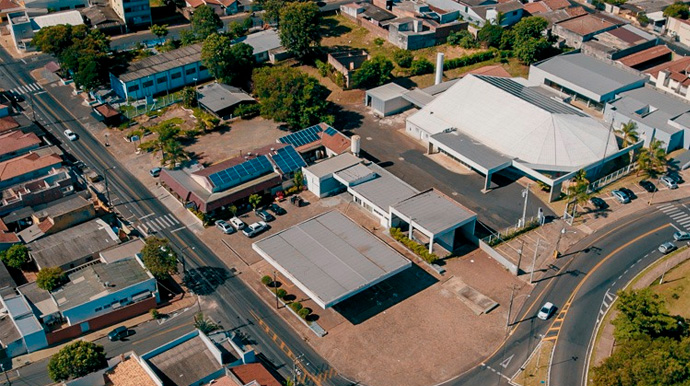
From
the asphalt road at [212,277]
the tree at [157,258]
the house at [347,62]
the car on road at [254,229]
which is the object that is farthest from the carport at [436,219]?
the house at [347,62]

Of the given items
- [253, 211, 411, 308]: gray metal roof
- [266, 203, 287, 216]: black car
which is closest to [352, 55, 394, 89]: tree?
[266, 203, 287, 216]: black car

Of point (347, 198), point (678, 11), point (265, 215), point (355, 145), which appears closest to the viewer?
point (265, 215)

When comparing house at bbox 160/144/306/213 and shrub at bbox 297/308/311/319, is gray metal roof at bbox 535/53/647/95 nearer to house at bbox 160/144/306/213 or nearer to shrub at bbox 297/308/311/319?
house at bbox 160/144/306/213

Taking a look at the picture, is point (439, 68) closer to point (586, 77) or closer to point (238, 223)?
point (586, 77)

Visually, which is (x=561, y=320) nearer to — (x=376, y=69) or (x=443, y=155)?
(x=443, y=155)

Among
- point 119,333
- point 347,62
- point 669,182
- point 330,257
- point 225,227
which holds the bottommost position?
point 119,333

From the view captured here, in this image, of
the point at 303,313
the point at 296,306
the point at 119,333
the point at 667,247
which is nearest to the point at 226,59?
the point at 296,306
